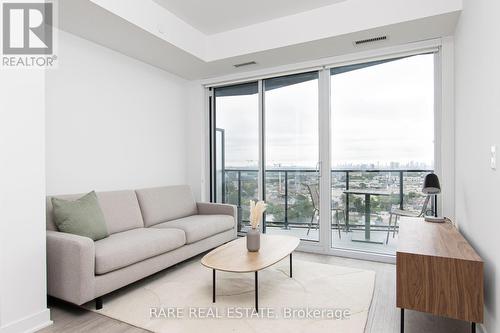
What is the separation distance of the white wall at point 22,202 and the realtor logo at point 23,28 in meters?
0.18

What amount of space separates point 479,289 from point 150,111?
386 cm

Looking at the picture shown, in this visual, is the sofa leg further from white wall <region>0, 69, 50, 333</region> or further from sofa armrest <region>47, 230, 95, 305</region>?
white wall <region>0, 69, 50, 333</region>

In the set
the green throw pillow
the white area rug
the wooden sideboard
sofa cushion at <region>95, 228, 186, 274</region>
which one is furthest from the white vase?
the green throw pillow

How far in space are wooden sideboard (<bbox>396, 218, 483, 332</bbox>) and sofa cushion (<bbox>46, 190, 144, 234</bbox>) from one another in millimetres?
2618

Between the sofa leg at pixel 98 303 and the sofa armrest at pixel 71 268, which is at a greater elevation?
the sofa armrest at pixel 71 268

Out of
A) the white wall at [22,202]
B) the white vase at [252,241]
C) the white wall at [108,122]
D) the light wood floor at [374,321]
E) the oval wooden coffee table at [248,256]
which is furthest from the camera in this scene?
the white wall at [108,122]

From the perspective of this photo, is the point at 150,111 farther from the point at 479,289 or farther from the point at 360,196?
the point at 479,289

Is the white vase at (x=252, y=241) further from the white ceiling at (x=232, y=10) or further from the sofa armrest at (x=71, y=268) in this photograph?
the white ceiling at (x=232, y=10)

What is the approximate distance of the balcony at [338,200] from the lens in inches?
139

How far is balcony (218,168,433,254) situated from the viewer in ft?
11.6

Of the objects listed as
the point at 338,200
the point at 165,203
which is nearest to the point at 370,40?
the point at 338,200

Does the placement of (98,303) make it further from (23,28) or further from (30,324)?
(23,28)

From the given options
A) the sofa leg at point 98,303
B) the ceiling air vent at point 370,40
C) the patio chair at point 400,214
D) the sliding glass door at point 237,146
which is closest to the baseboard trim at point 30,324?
the sofa leg at point 98,303

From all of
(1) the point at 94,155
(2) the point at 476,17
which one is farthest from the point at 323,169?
(1) the point at 94,155
